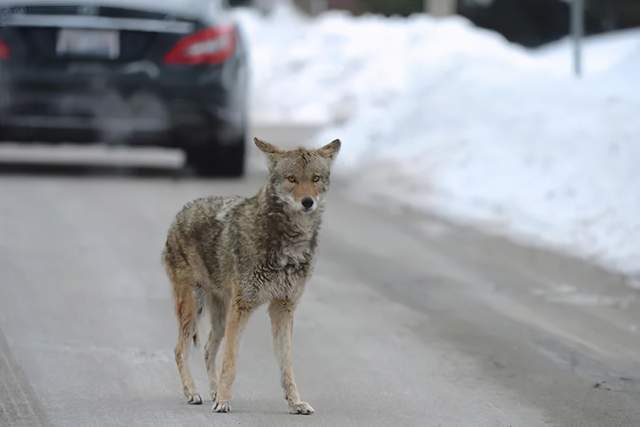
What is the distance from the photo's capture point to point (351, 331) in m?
9.95

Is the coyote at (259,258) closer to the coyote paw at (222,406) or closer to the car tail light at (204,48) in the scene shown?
the coyote paw at (222,406)

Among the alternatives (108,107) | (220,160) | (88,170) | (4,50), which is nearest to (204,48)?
(108,107)

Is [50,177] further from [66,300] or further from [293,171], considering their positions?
[293,171]

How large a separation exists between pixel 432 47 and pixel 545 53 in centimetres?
320

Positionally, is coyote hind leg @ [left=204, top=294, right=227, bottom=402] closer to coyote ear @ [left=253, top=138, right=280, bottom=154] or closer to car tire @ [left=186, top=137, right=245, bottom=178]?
coyote ear @ [left=253, top=138, right=280, bottom=154]

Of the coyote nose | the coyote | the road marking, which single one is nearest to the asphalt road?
the road marking

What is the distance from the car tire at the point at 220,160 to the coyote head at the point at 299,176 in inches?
345

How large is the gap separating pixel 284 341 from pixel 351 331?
1980mm

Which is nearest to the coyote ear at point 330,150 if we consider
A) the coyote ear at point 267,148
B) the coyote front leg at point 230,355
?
the coyote ear at point 267,148

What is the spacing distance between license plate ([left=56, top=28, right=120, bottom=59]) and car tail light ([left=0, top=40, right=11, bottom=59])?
47 centimetres

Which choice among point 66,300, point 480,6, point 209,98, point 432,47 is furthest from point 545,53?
point 66,300

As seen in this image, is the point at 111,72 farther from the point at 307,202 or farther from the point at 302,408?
the point at 302,408

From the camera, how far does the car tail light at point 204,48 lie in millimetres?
15992

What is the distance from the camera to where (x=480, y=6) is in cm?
4047
